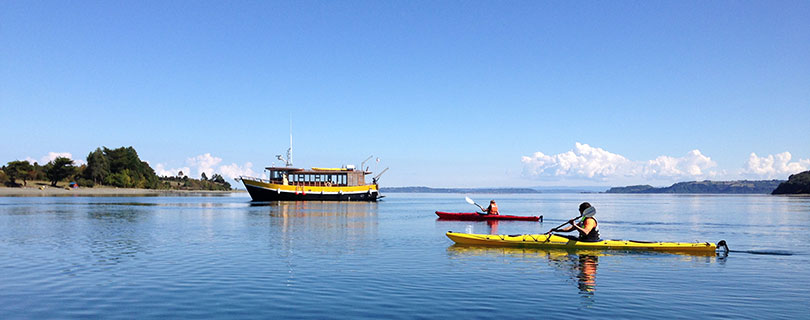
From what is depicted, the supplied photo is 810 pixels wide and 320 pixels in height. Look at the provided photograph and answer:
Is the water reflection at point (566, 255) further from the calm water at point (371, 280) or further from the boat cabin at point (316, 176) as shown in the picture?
the boat cabin at point (316, 176)

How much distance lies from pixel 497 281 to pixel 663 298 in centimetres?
431

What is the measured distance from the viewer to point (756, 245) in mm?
27484

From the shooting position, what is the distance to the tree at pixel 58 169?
13225 cm

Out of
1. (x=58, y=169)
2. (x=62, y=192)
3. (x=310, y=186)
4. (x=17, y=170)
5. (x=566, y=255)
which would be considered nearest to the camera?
(x=566, y=255)

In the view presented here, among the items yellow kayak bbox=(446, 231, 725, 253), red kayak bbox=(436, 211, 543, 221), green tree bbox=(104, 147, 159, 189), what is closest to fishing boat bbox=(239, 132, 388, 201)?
red kayak bbox=(436, 211, 543, 221)

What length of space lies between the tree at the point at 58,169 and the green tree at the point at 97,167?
23.4 ft

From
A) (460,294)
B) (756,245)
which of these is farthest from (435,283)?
(756,245)

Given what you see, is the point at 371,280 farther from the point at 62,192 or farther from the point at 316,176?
the point at 62,192

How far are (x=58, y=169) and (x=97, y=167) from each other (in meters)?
11.0

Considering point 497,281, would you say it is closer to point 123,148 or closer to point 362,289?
point 362,289

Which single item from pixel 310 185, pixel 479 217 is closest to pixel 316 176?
pixel 310 185

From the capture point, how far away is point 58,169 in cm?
13300

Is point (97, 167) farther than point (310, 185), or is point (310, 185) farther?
point (97, 167)

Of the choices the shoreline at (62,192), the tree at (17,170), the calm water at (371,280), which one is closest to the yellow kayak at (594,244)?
the calm water at (371,280)
